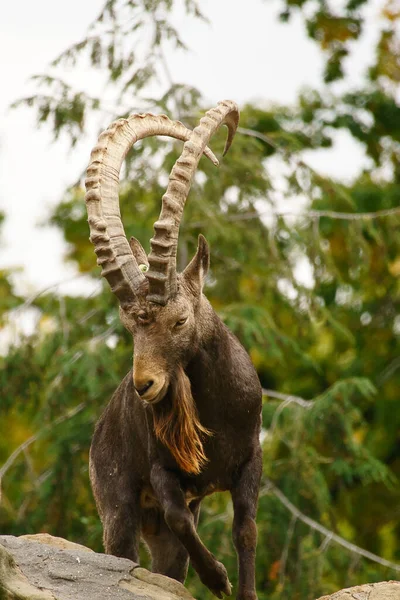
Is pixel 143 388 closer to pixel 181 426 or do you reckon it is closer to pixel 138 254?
pixel 181 426

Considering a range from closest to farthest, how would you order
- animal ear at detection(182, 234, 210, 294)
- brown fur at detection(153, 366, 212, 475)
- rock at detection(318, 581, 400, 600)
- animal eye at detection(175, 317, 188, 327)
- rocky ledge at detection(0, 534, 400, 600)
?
rocky ledge at detection(0, 534, 400, 600) < rock at detection(318, 581, 400, 600) < animal eye at detection(175, 317, 188, 327) < brown fur at detection(153, 366, 212, 475) < animal ear at detection(182, 234, 210, 294)

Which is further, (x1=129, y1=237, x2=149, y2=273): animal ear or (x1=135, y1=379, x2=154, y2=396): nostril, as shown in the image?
(x1=129, y1=237, x2=149, y2=273): animal ear

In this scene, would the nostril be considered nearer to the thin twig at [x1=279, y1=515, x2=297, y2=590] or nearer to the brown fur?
the brown fur

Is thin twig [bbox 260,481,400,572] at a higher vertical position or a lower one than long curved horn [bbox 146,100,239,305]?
lower

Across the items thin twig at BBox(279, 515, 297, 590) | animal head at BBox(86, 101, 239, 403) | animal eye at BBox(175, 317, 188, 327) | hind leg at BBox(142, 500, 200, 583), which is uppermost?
animal head at BBox(86, 101, 239, 403)

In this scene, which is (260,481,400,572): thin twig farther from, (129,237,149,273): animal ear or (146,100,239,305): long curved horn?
(146,100,239,305): long curved horn

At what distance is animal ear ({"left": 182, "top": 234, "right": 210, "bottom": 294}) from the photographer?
6.36m

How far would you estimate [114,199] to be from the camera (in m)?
6.41

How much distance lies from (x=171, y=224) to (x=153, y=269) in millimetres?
292

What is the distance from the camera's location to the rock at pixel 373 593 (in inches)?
228

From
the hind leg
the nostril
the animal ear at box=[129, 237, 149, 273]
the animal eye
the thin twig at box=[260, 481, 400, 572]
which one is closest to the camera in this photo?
the nostril

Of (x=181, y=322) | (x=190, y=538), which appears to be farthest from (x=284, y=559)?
(x=181, y=322)

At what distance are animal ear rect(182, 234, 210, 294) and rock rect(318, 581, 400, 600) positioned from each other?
71.7 inches

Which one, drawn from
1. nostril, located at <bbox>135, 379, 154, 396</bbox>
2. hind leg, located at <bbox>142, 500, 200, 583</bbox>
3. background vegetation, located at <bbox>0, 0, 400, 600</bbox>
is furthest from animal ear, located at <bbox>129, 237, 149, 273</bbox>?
background vegetation, located at <bbox>0, 0, 400, 600</bbox>
